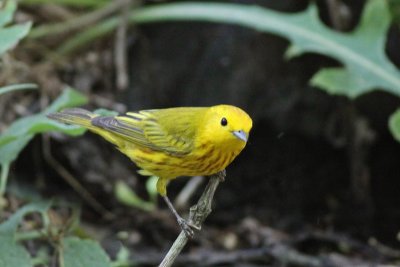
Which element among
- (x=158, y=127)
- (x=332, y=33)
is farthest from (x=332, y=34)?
(x=158, y=127)

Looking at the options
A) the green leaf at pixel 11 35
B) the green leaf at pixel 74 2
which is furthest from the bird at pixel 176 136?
the green leaf at pixel 74 2

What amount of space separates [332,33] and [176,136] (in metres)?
2.29

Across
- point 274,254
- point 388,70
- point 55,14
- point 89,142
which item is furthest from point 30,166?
point 388,70

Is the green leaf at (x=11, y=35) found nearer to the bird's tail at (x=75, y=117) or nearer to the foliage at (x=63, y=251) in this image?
the bird's tail at (x=75, y=117)

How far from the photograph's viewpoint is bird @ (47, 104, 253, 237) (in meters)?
3.14

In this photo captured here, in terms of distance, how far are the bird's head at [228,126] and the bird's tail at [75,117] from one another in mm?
726

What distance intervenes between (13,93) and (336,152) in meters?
2.52

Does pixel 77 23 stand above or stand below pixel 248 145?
above

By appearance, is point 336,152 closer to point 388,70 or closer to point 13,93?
point 388,70

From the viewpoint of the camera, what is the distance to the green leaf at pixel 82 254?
11.5 ft

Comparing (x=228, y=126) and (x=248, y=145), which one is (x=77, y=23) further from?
(x=228, y=126)

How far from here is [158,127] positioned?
12.2ft

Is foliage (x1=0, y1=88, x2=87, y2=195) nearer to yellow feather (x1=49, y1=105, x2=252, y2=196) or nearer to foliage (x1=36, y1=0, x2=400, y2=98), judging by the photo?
yellow feather (x1=49, y1=105, x2=252, y2=196)

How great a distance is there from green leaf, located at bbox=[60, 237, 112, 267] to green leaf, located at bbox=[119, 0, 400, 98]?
7.26ft
